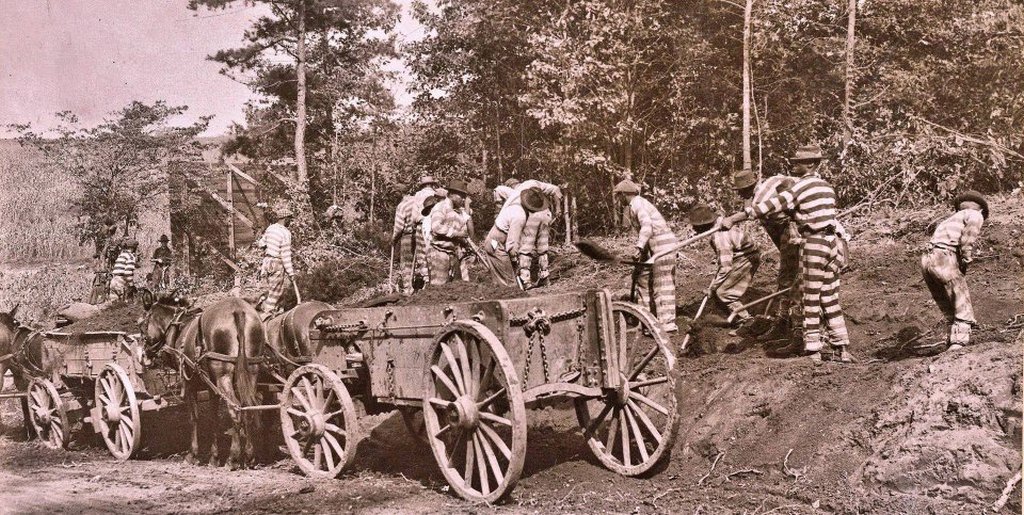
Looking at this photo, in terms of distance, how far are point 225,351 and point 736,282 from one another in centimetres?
528

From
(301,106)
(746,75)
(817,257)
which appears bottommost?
(817,257)

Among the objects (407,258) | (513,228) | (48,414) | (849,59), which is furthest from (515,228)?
(849,59)

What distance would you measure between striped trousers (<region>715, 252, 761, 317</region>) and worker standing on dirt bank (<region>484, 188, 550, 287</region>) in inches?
86.8

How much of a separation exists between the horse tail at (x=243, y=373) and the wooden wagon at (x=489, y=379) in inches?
45.6

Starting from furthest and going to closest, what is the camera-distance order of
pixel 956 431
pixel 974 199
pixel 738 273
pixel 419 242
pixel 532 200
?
pixel 419 242
pixel 532 200
pixel 738 273
pixel 974 199
pixel 956 431

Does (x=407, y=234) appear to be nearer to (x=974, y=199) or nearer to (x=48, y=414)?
(x=48, y=414)

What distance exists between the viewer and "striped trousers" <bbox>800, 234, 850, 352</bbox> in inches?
283

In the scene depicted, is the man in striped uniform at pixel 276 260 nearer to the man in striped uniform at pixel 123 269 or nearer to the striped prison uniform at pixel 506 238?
the striped prison uniform at pixel 506 238

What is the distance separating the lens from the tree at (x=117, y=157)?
18109 millimetres

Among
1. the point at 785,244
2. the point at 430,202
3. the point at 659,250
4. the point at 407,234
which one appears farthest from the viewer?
the point at 407,234

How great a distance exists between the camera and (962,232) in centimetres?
687

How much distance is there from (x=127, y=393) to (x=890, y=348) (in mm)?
7231

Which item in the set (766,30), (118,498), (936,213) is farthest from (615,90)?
(118,498)

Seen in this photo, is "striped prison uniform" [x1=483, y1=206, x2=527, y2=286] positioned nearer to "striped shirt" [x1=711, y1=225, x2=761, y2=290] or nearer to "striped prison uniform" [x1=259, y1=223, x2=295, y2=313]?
"striped shirt" [x1=711, y1=225, x2=761, y2=290]
